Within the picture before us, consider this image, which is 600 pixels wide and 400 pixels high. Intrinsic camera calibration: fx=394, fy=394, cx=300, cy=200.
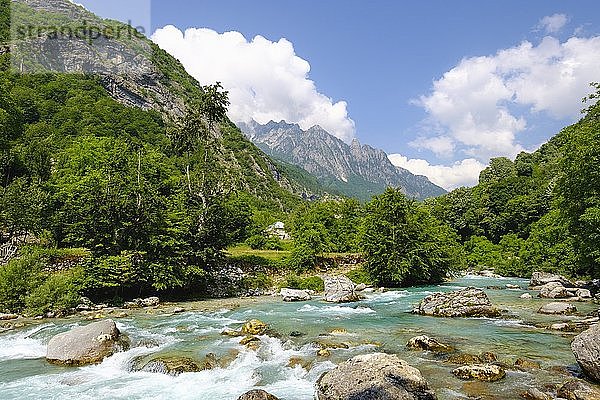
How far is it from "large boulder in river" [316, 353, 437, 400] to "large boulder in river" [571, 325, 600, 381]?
4.71 m

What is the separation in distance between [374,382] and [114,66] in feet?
536

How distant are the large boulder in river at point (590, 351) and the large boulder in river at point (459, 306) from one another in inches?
448

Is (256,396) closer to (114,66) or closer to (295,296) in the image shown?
(295,296)

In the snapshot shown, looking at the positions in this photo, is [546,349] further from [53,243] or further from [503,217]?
[503,217]

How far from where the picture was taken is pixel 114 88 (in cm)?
12950

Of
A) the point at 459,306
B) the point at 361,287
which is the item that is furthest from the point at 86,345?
the point at 361,287

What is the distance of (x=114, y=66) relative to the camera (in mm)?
146625

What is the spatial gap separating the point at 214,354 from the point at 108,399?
433 centimetres

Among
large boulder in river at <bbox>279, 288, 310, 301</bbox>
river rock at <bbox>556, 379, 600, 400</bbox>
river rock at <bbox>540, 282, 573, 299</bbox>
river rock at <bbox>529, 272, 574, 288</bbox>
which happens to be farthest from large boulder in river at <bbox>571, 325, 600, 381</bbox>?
river rock at <bbox>529, 272, 574, 288</bbox>

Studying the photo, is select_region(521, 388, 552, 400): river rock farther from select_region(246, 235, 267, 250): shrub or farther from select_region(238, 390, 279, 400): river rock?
select_region(246, 235, 267, 250): shrub

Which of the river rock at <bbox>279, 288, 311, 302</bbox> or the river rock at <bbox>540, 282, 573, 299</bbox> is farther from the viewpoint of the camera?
the river rock at <bbox>279, 288, 311, 302</bbox>

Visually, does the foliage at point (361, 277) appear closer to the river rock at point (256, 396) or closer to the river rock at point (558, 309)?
the river rock at point (558, 309)

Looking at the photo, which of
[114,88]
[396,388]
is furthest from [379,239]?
[114,88]

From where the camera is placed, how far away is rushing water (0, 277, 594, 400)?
11875mm
